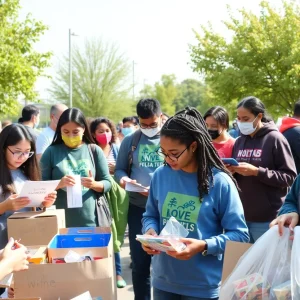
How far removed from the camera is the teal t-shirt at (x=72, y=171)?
4.08 m

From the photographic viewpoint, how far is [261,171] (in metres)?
3.81

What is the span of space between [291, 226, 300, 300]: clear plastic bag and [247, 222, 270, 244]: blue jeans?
1.78 m

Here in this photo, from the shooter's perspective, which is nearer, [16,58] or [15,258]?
[15,258]

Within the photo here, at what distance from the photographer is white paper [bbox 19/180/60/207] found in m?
3.16

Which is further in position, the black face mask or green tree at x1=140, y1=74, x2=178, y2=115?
green tree at x1=140, y1=74, x2=178, y2=115

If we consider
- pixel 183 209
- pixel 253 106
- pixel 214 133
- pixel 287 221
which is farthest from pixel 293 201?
pixel 214 133

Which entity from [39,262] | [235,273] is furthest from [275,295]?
[39,262]

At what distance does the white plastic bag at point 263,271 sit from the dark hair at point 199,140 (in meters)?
0.41

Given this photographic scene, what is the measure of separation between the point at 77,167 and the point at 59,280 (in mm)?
1750

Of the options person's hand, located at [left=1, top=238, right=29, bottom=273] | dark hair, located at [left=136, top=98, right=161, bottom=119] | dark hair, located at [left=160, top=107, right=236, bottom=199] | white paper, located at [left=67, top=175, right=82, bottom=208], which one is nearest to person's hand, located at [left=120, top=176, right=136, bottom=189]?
white paper, located at [left=67, top=175, right=82, bottom=208]

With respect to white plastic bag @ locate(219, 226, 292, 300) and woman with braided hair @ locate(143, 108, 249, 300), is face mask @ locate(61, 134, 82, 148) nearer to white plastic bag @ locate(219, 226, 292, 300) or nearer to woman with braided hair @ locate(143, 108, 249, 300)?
woman with braided hair @ locate(143, 108, 249, 300)

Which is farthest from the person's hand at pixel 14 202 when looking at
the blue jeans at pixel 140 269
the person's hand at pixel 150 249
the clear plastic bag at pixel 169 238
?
Result: the blue jeans at pixel 140 269

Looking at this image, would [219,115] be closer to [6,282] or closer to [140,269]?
[140,269]

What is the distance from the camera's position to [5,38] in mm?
15727
